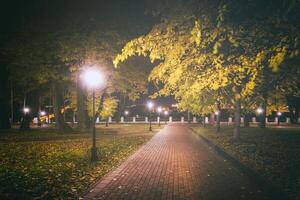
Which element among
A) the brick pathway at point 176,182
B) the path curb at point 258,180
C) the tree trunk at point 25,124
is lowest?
the brick pathway at point 176,182

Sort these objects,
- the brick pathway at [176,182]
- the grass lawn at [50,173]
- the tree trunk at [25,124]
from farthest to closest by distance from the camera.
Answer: the tree trunk at [25,124]
the grass lawn at [50,173]
the brick pathway at [176,182]

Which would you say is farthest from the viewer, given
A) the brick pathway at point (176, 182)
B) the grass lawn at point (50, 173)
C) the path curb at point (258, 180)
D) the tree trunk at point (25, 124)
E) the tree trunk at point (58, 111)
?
the tree trunk at point (25, 124)

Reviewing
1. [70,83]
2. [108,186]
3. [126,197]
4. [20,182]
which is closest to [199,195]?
[126,197]

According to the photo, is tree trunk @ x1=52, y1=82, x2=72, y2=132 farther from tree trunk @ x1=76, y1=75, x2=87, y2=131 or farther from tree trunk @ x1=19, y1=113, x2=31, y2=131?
tree trunk @ x1=19, y1=113, x2=31, y2=131

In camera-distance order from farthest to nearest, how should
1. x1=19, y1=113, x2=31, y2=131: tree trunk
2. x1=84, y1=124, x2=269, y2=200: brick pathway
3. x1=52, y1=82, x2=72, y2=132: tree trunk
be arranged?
x1=19, y1=113, x2=31, y2=131: tree trunk, x1=52, y1=82, x2=72, y2=132: tree trunk, x1=84, y1=124, x2=269, y2=200: brick pathway

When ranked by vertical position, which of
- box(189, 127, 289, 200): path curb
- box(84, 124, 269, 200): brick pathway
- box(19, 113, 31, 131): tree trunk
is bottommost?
box(84, 124, 269, 200): brick pathway

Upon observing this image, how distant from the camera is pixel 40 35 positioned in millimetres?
25516

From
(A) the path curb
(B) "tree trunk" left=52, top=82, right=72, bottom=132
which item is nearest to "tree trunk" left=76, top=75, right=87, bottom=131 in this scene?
(B) "tree trunk" left=52, top=82, right=72, bottom=132

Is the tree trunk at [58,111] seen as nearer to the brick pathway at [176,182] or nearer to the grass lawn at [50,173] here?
the grass lawn at [50,173]

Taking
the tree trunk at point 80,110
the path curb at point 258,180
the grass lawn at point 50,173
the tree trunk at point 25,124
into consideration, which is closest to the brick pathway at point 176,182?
the path curb at point 258,180

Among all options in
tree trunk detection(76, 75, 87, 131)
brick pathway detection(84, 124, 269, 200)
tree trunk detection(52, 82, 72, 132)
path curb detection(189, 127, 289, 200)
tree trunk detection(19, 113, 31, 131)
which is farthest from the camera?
tree trunk detection(19, 113, 31, 131)

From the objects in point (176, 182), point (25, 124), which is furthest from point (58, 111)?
point (176, 182)

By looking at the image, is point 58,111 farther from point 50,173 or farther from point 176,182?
point 176,182

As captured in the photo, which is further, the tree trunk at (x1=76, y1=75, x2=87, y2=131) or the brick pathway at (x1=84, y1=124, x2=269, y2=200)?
the tree trunk at (x1=76, y1=75, x2=87, y2=131)
